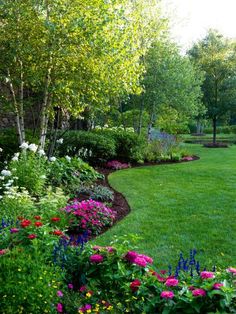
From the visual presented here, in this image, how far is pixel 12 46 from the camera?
26.4 ft

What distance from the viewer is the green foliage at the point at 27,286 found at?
8.47ft

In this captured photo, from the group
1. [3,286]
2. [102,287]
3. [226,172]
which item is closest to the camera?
[3,286]

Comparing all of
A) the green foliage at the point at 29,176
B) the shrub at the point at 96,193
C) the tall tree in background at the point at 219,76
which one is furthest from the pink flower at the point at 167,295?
the tall tree in background at the point at 219,76

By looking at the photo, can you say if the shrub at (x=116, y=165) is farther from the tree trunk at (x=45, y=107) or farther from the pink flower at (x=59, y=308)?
the pink flower at (x=59, y=308)

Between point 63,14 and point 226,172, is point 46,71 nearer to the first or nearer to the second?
point 63,14

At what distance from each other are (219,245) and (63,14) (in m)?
5.62

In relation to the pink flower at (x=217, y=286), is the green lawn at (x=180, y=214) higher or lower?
lower

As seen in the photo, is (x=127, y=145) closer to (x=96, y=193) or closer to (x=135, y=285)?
(x=96, y=193)

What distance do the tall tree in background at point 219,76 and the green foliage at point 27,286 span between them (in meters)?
20.6

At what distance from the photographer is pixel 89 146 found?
11812mm

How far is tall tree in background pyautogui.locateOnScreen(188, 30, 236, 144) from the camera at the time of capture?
72.0ft

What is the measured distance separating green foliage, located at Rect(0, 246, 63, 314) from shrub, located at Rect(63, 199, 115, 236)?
2563mm

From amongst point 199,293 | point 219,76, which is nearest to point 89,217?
point 199,293

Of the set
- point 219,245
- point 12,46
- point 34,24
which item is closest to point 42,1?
point 34,24
